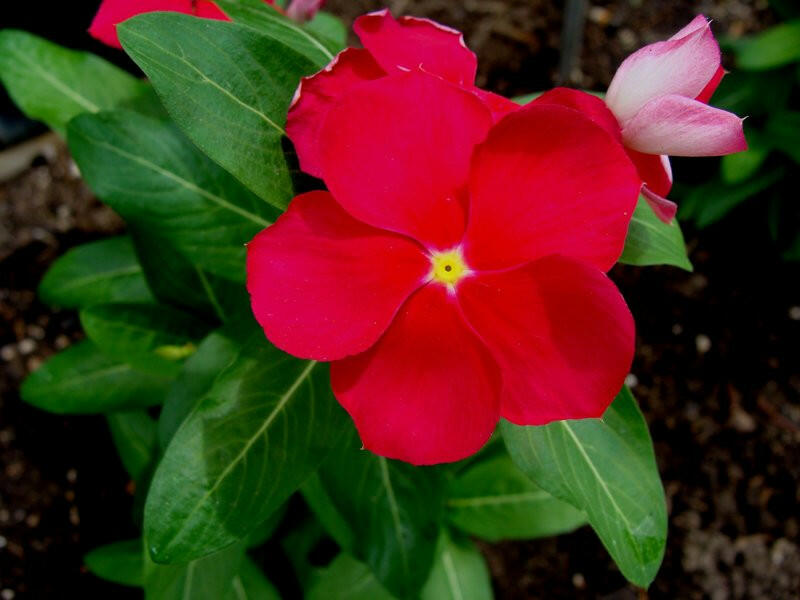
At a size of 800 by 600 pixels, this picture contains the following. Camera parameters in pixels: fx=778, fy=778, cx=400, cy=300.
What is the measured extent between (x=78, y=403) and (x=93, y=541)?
0.43m

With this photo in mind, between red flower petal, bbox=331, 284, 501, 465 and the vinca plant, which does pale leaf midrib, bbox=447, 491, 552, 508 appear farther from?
red flower petal, bbox=331, 284, 501, 465

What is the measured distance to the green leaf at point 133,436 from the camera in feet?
4.06

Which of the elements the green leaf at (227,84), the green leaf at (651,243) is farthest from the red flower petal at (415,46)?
the green leaf at (651,243)

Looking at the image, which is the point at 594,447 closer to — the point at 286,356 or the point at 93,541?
the point at 286,356

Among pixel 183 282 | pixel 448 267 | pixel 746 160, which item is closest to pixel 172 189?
pixel 183 282

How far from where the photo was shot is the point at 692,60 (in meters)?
0.52

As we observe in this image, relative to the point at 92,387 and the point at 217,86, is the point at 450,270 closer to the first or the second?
the point at 217,86

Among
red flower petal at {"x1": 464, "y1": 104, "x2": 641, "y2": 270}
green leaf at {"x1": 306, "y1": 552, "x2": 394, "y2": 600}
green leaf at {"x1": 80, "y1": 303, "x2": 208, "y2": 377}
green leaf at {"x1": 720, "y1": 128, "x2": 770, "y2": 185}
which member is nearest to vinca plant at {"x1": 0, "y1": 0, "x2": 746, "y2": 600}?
red flower petal at {"x1": 464, "y1": 104, "x2": 641, "y2": 270}

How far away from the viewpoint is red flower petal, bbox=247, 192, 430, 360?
0.52 meters

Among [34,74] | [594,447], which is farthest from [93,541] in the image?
[594,447]

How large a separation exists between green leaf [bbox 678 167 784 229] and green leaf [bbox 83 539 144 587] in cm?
120

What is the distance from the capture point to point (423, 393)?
547 millimetres

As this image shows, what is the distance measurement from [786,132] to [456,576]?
1.02 metres

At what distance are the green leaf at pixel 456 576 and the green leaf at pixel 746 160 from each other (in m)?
0.86
